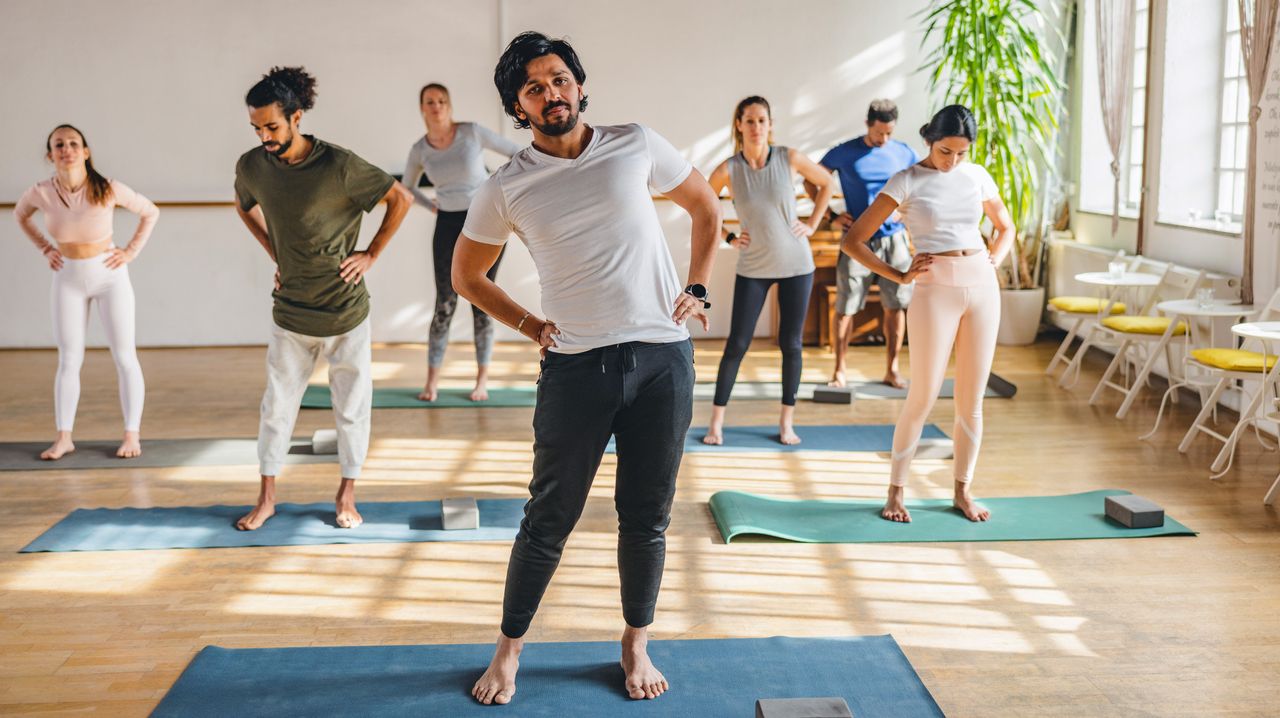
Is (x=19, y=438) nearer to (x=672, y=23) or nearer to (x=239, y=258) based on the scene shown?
(x=239, y=258)

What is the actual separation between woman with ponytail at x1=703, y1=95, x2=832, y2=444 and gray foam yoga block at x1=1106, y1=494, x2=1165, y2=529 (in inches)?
62.2

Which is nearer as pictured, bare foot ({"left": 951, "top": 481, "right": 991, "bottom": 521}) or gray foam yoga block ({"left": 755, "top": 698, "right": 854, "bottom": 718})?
gray foam yoga block ({"left": 755, "top": 698, "right": 854, "bottom": 718})

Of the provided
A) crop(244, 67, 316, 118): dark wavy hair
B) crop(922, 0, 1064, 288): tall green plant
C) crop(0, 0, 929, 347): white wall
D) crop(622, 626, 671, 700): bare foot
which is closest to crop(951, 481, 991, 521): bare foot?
crop(622, 626, 671, 700): bare foot

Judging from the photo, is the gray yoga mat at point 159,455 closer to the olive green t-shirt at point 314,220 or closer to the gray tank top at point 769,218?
the olive green t-shirt at point 314,220

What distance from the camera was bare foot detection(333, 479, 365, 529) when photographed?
4.45 metres

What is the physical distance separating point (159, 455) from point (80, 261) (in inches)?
37.8

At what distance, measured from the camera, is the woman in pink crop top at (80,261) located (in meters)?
5.35

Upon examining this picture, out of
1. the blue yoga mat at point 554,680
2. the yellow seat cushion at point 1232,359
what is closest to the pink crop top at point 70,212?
the blue yoga mat at point 554,680

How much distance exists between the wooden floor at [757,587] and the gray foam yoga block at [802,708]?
1.40 feet

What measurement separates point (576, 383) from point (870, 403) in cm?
412

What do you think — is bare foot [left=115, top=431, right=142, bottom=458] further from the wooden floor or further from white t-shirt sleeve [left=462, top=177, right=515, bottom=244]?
white t-shirt sleeve [left=462, top=177, right=515, bottom=244]

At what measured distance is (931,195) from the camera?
163 inches

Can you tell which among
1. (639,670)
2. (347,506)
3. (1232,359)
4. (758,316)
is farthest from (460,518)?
(1232,359)

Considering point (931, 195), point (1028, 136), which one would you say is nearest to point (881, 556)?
point (931, 195)
